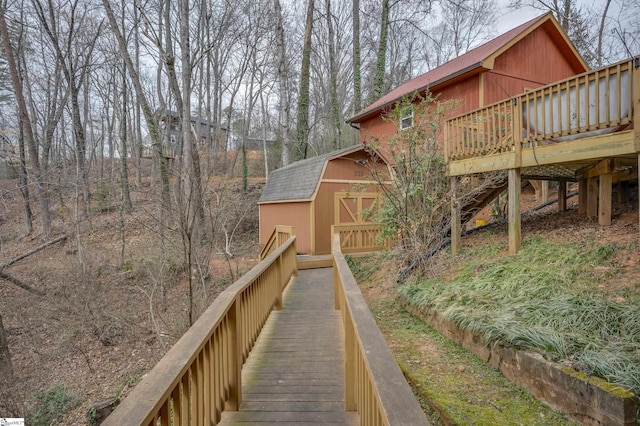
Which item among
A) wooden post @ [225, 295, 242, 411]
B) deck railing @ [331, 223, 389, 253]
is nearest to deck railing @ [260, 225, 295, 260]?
deck railing @ [331, 223, 389, 253]

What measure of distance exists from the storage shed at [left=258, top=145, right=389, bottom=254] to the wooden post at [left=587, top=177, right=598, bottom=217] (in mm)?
5230

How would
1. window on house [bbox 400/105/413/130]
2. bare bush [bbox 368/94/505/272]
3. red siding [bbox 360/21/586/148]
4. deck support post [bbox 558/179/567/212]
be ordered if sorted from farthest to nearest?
red siding [bbox 360/21/586/148], deck support post [bbox 558/179/567/212], window on house [bbox 400/105/413/130], bare bush [bbox 368/94/505/272]

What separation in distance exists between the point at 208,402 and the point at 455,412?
2.03 metres

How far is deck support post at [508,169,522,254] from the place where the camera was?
568 centimetres

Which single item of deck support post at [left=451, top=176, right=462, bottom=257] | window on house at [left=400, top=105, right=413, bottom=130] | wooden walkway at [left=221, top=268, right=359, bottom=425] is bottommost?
wooden walkway at [left=221, top=268, right=359, bottom=425]

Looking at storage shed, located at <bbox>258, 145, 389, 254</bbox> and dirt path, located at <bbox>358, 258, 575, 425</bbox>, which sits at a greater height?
storage shed, located at <bbox>258, 145, 389, 254</bbox>

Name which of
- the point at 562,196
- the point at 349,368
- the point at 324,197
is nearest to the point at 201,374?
the point at 349,368

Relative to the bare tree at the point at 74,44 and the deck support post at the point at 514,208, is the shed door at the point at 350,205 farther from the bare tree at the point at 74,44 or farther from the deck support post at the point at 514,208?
the bare tree at the point at 74,44

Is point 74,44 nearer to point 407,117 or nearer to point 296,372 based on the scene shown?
point 407,117

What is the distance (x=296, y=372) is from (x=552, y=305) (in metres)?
2.91

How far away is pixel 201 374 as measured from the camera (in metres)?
2.04

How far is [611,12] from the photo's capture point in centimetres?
1450

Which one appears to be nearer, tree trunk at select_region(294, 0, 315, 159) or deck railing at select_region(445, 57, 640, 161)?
deck railing at select_region(445, 57, 640, 161)

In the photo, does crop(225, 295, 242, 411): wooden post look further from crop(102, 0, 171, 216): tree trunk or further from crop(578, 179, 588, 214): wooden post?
crop(102, 0, 171, 216): tree trunk
